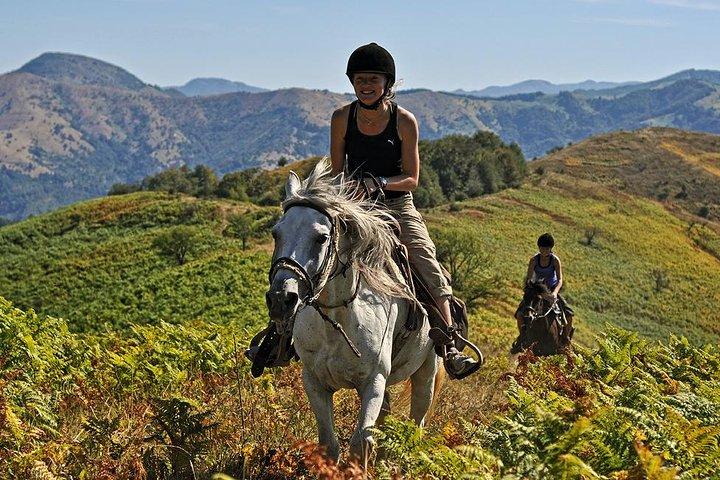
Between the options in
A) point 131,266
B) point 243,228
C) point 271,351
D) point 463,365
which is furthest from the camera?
point 243,228

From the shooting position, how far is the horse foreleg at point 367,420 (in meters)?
4.82

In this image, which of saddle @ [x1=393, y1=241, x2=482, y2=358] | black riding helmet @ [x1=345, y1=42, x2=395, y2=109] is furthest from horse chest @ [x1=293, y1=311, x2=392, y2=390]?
black riding helmet @ [x1=345, y1=42, x2=395, y2=109]

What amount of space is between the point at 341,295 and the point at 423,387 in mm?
1872

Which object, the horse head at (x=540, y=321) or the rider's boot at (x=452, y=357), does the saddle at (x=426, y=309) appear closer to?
the rider's boot at (x=452, y=357)

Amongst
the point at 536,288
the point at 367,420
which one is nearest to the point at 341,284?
the point at 367,420

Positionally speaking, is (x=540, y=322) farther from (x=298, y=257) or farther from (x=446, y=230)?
(x=446, y=230)

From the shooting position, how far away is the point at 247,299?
36.9 meters

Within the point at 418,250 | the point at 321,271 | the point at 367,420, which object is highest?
the point at 321,271

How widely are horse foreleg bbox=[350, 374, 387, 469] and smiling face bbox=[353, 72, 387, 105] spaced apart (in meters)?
2.20

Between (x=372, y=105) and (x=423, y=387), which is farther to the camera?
(x=423, y=387)

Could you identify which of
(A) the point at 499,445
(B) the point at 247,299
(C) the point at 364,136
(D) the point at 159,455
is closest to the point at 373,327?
(A) the point at 499,445

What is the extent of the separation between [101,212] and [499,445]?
83254mm

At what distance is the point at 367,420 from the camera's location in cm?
488

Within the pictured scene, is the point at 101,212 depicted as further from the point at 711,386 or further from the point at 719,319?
the point at 711,386
